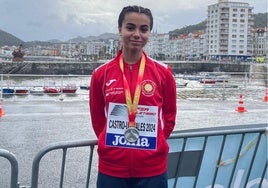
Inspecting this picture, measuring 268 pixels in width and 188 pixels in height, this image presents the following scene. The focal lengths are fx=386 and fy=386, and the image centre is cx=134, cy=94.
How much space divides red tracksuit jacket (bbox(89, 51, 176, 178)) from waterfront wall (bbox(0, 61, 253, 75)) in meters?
81.1

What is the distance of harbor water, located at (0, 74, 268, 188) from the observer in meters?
6.16

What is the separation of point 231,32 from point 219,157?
135 m

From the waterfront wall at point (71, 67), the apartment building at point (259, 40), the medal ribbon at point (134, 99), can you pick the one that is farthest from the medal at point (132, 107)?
the apartment building at point (259, 40)

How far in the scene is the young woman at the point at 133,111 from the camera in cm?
236

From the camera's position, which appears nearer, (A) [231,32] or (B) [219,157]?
(B) [219,157]

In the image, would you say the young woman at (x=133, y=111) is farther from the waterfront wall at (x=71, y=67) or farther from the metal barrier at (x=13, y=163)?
the waterfront wall at (x=71, y=67)

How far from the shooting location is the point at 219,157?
3.33 metres

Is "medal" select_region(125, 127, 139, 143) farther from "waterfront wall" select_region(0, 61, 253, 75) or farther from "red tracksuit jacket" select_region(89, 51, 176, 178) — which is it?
"waterfront wall" select_region(0, 61, 253, 75)

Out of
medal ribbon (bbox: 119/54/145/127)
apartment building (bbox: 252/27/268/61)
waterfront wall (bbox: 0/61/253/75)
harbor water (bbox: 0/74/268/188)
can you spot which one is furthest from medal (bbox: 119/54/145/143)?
apartment building (bbox: 252/27/268/61)

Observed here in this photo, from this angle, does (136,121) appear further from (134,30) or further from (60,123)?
(60,123)

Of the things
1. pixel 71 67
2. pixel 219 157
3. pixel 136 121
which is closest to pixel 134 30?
pixel 136 121

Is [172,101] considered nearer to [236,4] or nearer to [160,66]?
[160,66]

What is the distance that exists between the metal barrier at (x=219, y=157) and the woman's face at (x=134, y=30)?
0.99 meters

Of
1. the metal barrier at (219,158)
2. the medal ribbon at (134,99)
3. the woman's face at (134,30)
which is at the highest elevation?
the woman's face at (134,30)
